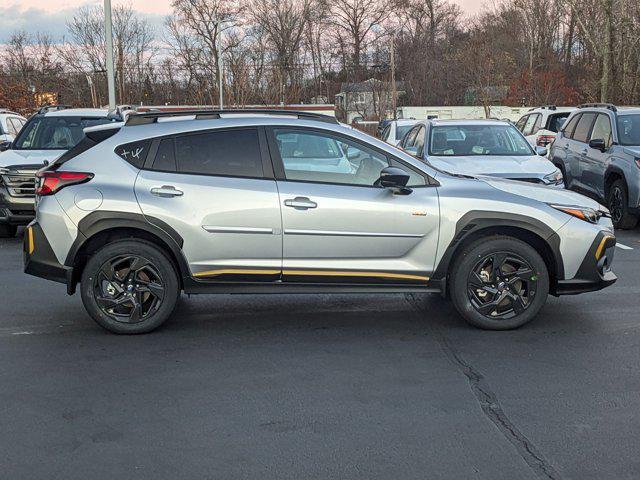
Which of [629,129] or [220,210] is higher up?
[629,129]

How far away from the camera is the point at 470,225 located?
244 inches

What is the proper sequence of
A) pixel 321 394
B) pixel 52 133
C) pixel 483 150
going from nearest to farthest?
1. pixel 321 394
2. pixel 483 150
3. pixel 52 133

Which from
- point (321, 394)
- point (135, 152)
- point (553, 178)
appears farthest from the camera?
point (553, 178)

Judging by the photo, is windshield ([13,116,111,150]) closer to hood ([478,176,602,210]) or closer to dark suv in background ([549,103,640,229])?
dark suv in background ([549,103,640,229])

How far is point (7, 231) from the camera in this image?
486 inches

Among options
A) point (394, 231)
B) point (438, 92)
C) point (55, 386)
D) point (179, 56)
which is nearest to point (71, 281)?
point (55, 386)

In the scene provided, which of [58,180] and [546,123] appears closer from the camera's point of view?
[58,180]

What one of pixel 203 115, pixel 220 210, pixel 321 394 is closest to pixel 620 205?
pixel 203 115

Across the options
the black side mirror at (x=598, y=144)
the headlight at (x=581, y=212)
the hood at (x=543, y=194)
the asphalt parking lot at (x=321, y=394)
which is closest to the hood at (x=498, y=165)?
the black side mirror at (x=598, y=144)

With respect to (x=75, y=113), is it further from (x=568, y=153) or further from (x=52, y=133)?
(x=568, y=153)

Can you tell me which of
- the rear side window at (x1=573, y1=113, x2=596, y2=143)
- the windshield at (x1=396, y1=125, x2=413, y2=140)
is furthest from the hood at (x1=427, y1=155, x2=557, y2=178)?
the windshield at (x1=396, y1=125, x2=413, y2=140)

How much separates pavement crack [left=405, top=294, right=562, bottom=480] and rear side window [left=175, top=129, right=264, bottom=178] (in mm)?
2003

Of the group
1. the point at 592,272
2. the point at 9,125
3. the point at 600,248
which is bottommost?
the point at 592,272

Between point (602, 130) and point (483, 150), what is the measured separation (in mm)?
2347
